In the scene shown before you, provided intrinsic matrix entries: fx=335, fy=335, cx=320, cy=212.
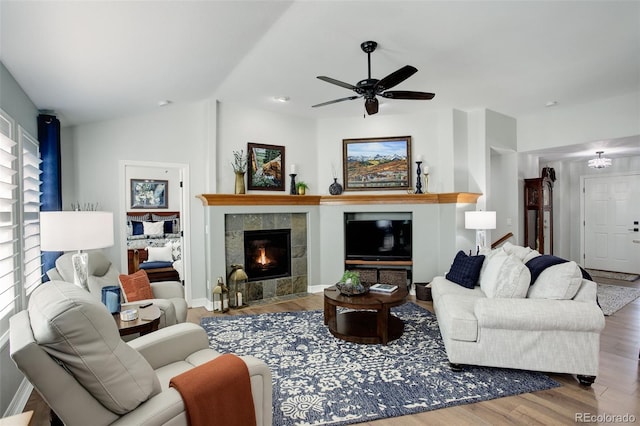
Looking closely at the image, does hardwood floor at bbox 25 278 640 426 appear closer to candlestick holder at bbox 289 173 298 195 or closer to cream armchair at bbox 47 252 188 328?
cream armchair at bbox 47 252 188 328

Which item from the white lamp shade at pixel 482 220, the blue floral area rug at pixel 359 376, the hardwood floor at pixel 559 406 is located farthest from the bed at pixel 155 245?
the white lamp shade at pixel 482 220

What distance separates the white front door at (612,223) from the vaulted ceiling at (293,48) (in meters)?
3.21

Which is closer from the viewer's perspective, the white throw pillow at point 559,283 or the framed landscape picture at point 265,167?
the white throw pillow at point 559,283

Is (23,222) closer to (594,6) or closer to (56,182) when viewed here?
(56,182)

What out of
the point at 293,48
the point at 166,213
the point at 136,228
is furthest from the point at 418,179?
the point at 136,228

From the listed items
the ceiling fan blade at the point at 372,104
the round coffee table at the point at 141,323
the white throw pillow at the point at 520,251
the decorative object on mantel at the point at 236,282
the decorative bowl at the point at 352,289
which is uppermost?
the ceiling fan blade at the point at 372,104

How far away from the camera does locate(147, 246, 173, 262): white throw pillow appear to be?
19.9 ft

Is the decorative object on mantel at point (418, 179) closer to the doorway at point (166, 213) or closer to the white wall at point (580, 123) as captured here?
the white wall at point (580, 123)

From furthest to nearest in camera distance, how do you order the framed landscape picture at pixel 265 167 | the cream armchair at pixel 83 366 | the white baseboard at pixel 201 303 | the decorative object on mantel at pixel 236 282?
the framed landscape picture at pixel 265 167
the white baseboard at pixel 201 303
the decorative object on mantel at pixel 236 282
the cream armchair at pixel 83 366

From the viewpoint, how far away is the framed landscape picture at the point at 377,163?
17.5ft

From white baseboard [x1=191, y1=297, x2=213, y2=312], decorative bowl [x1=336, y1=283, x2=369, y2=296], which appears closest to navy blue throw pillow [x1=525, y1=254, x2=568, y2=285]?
decorative bowl [x1=336, y1=283, x2=369, y2=296]

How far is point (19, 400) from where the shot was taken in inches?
89.7

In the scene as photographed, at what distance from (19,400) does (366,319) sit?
2.97m

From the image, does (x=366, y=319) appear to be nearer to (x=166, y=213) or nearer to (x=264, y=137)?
(x=264, y=137)
